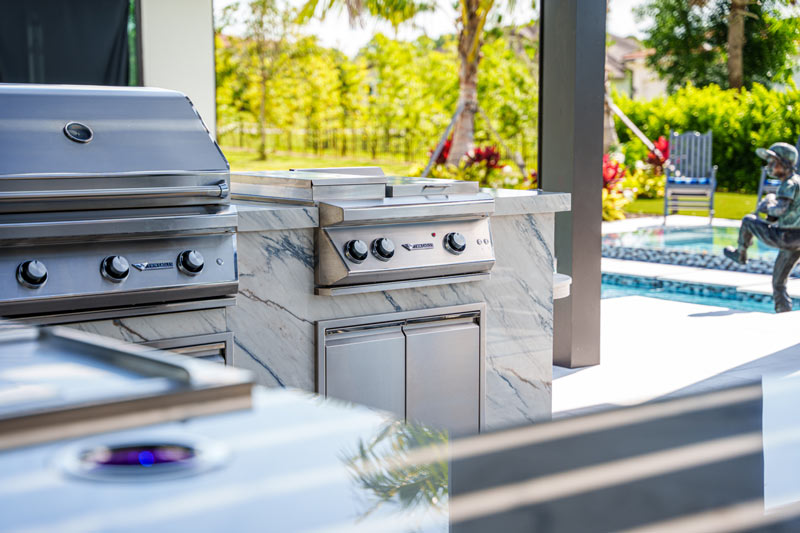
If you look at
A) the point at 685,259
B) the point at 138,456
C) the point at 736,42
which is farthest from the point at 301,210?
the point at 736,42

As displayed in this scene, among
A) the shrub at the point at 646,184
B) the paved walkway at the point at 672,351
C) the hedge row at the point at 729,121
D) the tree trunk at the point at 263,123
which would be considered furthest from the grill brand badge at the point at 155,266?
the tree trunk at the point at 263,123

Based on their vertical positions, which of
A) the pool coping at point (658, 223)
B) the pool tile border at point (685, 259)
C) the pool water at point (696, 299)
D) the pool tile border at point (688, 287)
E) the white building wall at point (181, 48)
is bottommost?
the pool water at point (696, 299)

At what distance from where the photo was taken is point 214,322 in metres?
2.79

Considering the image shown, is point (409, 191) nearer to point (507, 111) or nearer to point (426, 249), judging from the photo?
point (426, 249)

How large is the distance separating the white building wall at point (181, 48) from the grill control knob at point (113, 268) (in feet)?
10.8

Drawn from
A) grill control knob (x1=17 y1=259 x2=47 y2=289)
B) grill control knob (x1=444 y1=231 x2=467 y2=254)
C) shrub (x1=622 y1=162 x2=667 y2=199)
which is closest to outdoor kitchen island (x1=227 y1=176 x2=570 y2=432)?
grill control knob (x1=444 y1=231 x2=467 y2=254)

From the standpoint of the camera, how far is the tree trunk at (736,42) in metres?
16.9

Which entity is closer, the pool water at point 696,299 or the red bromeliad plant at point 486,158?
the pool water at point 696,299

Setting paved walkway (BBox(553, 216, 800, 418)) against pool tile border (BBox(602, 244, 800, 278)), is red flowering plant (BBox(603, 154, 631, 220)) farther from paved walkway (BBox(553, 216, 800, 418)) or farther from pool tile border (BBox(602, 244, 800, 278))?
paved walkway (BBox(553, 216, 800, 418))

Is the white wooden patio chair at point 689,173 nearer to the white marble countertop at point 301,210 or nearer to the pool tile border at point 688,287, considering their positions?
the pool tile border at point 688,287

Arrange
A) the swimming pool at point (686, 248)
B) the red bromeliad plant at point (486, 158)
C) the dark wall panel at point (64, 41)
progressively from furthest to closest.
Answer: the red bromeliad plant at point (486, 158) → the swimming pool at point (686, 248) → the dark wall panel at point (64, 41)

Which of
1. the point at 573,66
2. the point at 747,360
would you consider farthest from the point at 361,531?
the point at 747,360

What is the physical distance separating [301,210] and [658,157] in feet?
45.2

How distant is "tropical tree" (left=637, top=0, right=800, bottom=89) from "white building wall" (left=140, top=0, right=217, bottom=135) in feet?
41.1
